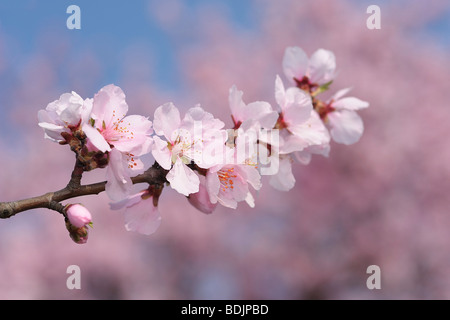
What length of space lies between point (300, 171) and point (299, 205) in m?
0.47

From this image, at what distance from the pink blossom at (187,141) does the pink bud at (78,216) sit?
198 millimetres

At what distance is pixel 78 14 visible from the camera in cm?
189

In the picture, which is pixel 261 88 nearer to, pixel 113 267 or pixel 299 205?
pixel 299 205

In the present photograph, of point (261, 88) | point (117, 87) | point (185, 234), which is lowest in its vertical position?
point (117, 87)

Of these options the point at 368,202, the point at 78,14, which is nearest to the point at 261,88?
the point at 368,202

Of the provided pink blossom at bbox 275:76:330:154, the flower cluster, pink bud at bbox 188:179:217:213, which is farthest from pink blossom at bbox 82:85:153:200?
pink blossom at bbox 275:76:330:154

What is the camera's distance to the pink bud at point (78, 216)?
1071mm

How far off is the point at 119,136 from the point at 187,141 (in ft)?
0.52

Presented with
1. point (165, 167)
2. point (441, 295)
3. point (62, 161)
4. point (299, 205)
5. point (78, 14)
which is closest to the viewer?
point (165, 167)

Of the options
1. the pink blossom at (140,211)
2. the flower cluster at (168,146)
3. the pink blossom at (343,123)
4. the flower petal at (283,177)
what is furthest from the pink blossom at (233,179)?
the pink blossom at (343,123)

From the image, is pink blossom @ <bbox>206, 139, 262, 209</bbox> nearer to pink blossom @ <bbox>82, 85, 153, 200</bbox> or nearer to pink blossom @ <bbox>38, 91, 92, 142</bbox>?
pink blossom @ <bbox>82, 85, 153, 200</bbox>

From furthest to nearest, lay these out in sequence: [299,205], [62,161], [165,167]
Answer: [62,161] < [299,205] < [165,167]

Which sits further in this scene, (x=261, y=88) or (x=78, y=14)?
(x=261, y=88)

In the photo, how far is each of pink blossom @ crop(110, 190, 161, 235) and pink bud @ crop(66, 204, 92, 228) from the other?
22 centimetres
